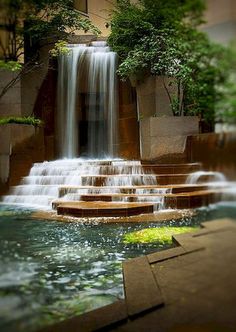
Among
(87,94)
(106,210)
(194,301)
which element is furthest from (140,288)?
(87,94)

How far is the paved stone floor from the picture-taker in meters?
1.31

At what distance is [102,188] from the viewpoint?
10.3 m

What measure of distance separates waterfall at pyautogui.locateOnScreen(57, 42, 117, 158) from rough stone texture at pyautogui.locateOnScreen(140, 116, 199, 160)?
23.2 ft

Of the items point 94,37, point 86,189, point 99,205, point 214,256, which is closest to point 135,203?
point 99,205

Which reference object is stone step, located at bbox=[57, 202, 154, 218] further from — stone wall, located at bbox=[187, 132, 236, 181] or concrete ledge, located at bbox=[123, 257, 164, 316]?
stone wall, located at bbox=[187, 132, 236, 181]

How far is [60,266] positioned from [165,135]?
8.28 meters

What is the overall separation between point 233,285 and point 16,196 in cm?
1102

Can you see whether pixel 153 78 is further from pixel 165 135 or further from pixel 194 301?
pixel 194 301

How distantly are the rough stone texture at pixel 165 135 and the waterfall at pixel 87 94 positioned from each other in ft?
23.2

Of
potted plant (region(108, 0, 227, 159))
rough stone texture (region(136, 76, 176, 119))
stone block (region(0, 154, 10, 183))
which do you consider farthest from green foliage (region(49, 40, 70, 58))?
stone block (region(0, 154, 10, 183))

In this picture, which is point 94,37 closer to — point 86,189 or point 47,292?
point 86,189

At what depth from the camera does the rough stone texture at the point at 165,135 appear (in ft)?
38.4

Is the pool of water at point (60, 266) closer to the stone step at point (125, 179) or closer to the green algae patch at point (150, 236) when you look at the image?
the green algae patch at point (150, 236)

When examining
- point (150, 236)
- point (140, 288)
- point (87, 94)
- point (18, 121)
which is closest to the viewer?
point (140, 288)
